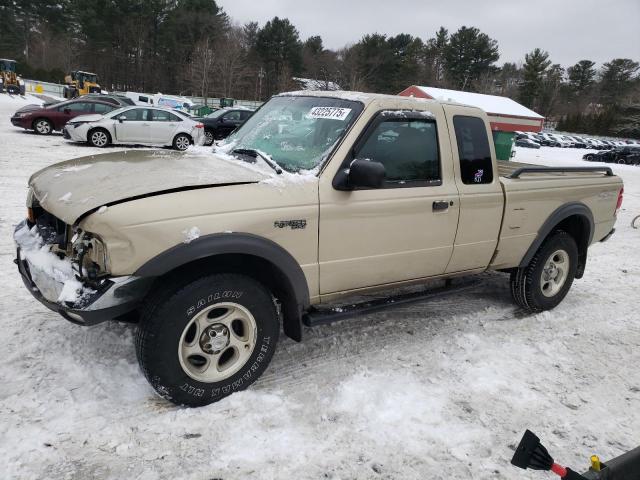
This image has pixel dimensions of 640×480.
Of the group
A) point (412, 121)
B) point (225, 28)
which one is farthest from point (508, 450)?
point (225, 28)

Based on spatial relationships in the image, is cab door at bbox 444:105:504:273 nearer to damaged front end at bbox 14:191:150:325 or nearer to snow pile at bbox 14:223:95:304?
damaged front end at bbox 14:191:150:325

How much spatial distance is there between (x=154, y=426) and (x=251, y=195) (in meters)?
1.47

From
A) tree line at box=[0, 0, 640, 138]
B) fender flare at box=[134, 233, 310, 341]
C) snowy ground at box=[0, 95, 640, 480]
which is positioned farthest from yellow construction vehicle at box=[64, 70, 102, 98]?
fender flare at box=[134, 233, 310, 341]

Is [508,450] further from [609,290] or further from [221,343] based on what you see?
[609,290]

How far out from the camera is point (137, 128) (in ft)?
51.3

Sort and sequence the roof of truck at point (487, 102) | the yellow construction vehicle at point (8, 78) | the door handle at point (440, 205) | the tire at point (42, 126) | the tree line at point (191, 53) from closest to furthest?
the door handle at point (440, 205) → the tire at point (42, 126) → the yellow construction vehicle at point (8, 78) → the roof of truck at point (487, 102) → the tree line at point (191, 53)

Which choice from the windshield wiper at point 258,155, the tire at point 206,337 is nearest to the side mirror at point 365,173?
the windshield wiper at point 258,155

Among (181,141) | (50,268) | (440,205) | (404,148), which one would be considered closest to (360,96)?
(404,148)

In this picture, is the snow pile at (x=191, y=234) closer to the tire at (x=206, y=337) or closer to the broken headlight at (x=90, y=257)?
the tire at (x=206, y=337)

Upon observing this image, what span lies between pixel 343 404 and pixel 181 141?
1487cm

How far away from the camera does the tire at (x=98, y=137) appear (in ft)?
49.5

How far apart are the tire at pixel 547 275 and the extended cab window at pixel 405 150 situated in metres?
1.73

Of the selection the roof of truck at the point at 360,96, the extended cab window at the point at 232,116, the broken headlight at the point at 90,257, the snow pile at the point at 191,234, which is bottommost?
the broken headlight at the point at 90,257

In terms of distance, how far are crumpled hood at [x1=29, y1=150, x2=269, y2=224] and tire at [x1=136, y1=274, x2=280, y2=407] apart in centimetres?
58
